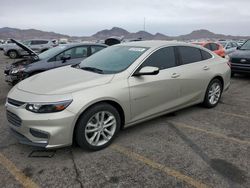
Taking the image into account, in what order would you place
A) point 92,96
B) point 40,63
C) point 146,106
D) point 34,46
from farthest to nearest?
point 34,46 → point 40,63 → point 146,106 → point 92,96

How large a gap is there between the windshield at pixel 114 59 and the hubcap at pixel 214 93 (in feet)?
6.77

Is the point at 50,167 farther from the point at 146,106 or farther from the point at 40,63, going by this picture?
the point at 40,63

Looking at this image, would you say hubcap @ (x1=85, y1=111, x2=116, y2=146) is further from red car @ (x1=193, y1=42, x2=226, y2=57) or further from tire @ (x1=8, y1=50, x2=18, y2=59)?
tire @ (x1=8, y1=50, x2=18, y2=59)

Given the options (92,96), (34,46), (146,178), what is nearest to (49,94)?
(92,96)

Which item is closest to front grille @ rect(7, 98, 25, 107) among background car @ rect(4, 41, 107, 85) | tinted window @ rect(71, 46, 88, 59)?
background car @ rect(4, 41, 107, 85)

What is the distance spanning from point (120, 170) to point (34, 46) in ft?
68.9

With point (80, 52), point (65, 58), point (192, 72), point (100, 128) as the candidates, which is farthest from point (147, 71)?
point (80, 52)

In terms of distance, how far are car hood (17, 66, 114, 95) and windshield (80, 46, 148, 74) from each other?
248 millimetres

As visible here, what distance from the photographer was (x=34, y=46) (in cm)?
2183

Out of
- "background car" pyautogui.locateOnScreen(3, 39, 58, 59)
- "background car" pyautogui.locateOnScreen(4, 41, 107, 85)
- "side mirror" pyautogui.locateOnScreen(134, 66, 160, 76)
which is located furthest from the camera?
"background car" pyautogui.locateOnScreen(3, 39, 58, 59)

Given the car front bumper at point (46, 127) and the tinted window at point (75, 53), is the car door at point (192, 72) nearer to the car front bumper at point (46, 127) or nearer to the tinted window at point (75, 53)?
the car front bumper at point (46, 127)

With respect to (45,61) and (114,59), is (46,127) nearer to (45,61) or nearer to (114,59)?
(114,59)

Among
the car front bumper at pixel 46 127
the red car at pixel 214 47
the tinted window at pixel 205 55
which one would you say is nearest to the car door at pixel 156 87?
the tinted window at pixel 205 55

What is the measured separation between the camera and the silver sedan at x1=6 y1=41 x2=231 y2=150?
10.5 feet
